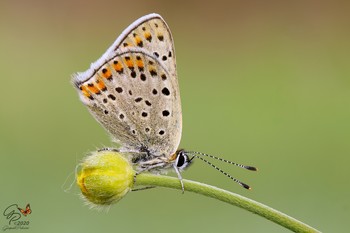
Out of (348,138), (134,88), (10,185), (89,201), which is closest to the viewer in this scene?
(89,201)

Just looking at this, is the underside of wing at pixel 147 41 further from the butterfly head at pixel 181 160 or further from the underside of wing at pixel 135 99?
the butterfly head at pixel 181 160


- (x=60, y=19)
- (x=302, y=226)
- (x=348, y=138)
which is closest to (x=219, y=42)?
(x=60, y=19)

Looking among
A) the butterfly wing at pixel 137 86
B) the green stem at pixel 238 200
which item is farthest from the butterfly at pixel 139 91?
the green stem at pixel 238 200

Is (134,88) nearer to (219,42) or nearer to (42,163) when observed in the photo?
(42,163)

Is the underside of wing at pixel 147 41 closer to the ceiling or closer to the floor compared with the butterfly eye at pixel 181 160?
closer to the ceiling

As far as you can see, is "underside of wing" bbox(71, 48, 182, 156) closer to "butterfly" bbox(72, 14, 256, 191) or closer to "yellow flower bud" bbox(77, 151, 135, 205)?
"butterfly" bbox(72, 14, 256, 191)

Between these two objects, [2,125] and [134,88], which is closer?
[134,88]

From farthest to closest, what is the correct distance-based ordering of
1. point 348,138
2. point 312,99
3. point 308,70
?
point 308,70
point 312,99
point 348,138

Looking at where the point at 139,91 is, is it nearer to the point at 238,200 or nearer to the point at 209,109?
the point at 238,200
